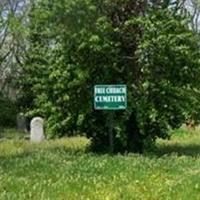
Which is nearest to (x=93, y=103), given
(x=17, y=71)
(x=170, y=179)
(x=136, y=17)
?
(x=136, y=17)

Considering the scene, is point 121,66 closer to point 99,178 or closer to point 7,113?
point 99,178

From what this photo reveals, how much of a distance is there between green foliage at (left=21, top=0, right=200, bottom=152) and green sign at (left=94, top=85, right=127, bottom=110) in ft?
3.29

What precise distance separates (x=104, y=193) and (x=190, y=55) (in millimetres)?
9091

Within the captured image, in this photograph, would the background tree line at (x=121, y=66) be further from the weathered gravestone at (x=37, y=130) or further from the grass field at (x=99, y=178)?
the weathered gravestone at (x=37, y=130)

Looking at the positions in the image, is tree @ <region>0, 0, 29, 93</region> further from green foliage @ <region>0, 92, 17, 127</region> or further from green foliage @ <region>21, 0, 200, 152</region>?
Result: green foliage @ <region>21, 0, 200, 152</region>

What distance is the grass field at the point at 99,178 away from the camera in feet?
40.1

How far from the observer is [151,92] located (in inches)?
824

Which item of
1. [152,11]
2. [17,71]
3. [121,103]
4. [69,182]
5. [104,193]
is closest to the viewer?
[104,193]

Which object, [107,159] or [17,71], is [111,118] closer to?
[107,159]

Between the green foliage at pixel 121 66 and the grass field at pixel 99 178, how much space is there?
269 cm

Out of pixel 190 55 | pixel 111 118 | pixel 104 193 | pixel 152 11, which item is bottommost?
pixel 104 193

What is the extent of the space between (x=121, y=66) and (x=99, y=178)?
304 inches

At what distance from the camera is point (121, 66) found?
21.3 metres

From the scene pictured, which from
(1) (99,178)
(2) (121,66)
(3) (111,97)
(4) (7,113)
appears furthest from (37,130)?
(1) (99,178)
